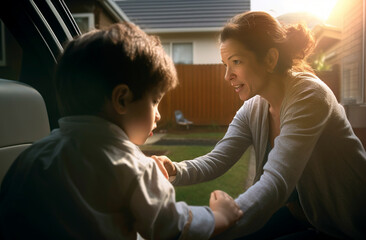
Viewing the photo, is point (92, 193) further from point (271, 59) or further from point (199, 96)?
point (199, 96)

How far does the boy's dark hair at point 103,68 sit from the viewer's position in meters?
0.71

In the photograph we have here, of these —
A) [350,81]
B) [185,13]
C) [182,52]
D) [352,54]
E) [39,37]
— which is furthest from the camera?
[185,13]

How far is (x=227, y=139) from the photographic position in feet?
4.39

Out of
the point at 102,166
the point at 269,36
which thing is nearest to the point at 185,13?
the point at 269,36

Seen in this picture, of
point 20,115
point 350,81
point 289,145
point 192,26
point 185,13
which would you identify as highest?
point 185,13

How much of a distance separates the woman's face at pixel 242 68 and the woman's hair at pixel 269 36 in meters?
0.02

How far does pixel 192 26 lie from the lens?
9.51 metres

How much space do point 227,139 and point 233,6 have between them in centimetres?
923

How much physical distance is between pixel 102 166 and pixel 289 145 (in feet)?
1.77

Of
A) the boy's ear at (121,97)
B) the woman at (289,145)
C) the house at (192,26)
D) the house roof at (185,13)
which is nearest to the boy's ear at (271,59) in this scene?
the woman at (289,145)

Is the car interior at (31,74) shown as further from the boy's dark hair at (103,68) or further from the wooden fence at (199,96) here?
the wooden fence at (199,96)

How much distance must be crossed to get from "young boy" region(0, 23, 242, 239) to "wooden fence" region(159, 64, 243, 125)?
596cm

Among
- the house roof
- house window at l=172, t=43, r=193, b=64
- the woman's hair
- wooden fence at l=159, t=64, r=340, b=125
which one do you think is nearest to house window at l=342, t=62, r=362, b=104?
wooden fence at l=159, t=64, r=340, b=125

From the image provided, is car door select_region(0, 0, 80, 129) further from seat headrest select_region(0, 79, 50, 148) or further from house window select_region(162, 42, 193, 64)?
house window select_region(162, 42, 193, 64)
